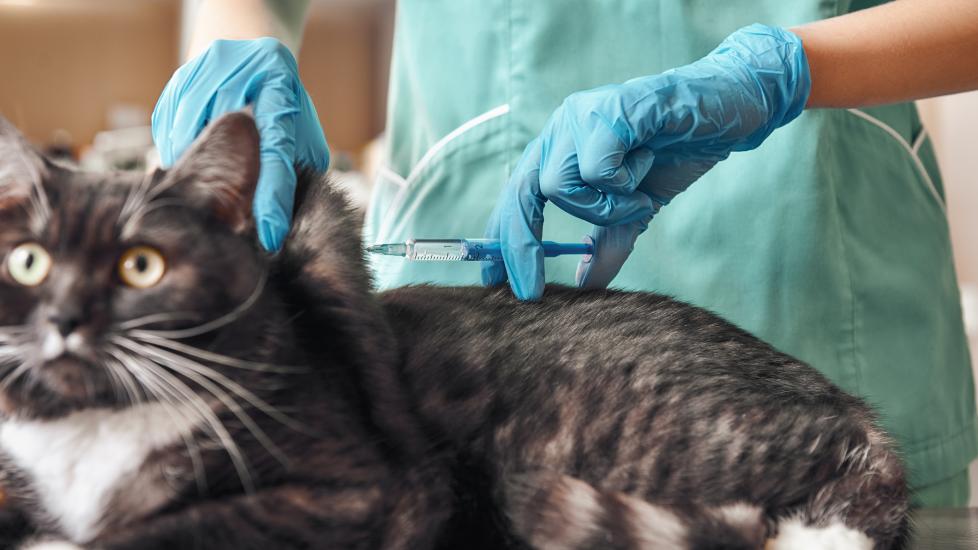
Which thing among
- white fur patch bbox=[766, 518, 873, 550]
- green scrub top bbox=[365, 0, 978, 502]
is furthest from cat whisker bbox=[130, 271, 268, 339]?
green scrub top bbox=[365, 0, 978, 502]

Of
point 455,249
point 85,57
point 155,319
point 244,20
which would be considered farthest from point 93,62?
point 155,319

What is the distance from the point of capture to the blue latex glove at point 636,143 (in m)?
0.87

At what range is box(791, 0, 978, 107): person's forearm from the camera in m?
0.97

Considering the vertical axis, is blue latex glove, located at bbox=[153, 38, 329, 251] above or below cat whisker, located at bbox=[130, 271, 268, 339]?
above

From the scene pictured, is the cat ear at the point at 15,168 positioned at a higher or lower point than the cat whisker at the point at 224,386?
higher

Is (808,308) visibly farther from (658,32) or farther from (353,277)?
(353,277)

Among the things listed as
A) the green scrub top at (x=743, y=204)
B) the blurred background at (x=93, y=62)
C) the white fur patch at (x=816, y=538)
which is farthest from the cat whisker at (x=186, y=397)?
the blurred background at (x=93, y=62)

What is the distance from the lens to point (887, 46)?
38.3 inches

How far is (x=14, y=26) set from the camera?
3455 mm

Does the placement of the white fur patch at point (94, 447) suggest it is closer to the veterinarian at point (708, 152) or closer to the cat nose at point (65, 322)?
the cat nose at point (65, 322)

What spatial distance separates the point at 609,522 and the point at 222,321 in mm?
295

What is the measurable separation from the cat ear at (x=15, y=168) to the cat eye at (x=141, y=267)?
0.09 m

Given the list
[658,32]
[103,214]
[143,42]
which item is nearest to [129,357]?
[103,214]

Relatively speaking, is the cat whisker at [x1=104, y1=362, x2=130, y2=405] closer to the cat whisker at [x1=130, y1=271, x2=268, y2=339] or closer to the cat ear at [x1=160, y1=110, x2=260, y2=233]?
the cat whisker at [x1=130, y1=271, x2=268, y2=339]
